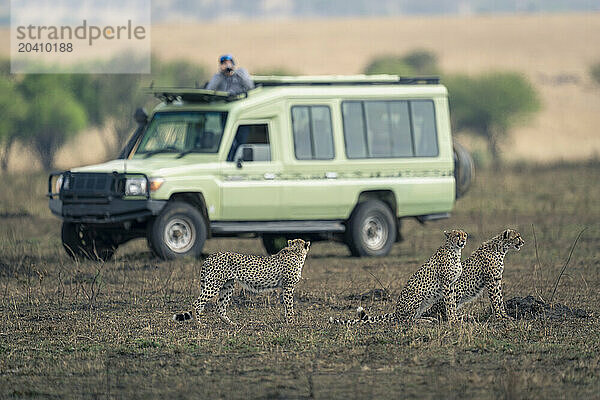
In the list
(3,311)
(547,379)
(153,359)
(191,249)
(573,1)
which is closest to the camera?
(547,379)

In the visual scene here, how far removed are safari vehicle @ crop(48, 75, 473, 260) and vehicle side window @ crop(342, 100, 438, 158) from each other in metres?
0.01

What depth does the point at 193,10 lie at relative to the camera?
151m

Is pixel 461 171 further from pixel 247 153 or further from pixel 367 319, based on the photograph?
pixel 367 319

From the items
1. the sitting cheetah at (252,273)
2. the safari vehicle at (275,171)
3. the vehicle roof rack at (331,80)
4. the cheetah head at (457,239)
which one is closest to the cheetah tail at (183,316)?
the sitting cheetah at (252,273)

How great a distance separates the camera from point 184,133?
16562mm

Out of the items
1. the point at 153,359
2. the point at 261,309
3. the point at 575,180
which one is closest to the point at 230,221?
the point at 261,309

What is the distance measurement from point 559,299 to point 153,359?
4.64 m

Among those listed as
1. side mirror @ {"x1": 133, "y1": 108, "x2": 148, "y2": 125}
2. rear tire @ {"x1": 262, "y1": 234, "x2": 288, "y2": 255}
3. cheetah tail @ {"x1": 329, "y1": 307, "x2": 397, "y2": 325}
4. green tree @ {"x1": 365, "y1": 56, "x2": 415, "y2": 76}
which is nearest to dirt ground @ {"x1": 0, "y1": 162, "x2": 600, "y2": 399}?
cheetah tail @ {"x1": 329, "y1": 307, "x2": 397, "y2": 325}

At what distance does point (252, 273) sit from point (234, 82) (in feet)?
22.7

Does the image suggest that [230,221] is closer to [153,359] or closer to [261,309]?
[261,309]

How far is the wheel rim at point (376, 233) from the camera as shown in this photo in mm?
17594

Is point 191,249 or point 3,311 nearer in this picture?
point 3,311

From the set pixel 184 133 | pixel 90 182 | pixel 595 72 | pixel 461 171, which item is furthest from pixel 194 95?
pixel 595 72

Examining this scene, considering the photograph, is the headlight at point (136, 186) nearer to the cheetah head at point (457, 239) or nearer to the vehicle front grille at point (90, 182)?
the vehicle front grille at point (90, 182)
